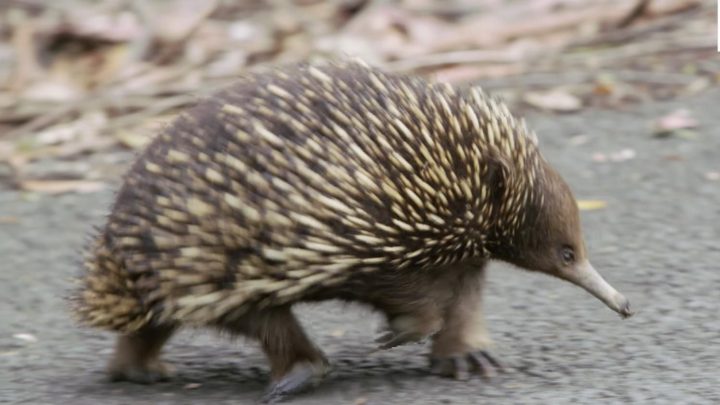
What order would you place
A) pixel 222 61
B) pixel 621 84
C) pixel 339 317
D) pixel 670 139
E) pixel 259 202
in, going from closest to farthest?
pixel 259 202
pixel 339 317
pixel 670 139
pixel 621 84
pixel 222 61

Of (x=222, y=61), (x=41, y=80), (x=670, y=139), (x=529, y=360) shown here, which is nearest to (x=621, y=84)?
(x=670, y=139)

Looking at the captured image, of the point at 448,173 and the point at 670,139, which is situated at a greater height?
the point at 670,139

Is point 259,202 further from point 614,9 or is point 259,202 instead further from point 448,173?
point 614,9

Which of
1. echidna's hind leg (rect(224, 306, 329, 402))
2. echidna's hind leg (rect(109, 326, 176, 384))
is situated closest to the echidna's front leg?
echidna's hind leg (rect(224, 306, 329, 402))

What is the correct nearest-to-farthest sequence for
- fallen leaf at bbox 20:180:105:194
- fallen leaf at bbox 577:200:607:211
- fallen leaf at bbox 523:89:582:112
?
fallen leaf at bbox 577:200:607:211 → fallen leaf at bbox 20:180:105:194 → fallen leaf at bbox 523:89:582:112

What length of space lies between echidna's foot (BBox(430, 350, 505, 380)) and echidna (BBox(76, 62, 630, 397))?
0.21m

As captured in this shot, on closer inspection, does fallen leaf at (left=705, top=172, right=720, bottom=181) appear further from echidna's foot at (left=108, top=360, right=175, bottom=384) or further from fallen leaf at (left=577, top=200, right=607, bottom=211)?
echidna's foot at (left=108, top=360, right=175, bottom=384)

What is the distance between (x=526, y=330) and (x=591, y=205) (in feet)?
6.23

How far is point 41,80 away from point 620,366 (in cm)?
627

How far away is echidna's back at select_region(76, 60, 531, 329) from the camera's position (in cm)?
458

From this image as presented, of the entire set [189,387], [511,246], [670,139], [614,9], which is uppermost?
[614,9]

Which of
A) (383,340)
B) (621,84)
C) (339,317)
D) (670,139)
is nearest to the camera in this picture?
(383,340)

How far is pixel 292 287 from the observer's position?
15.3 feet

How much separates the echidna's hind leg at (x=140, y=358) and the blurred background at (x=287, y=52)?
376 centimetres
